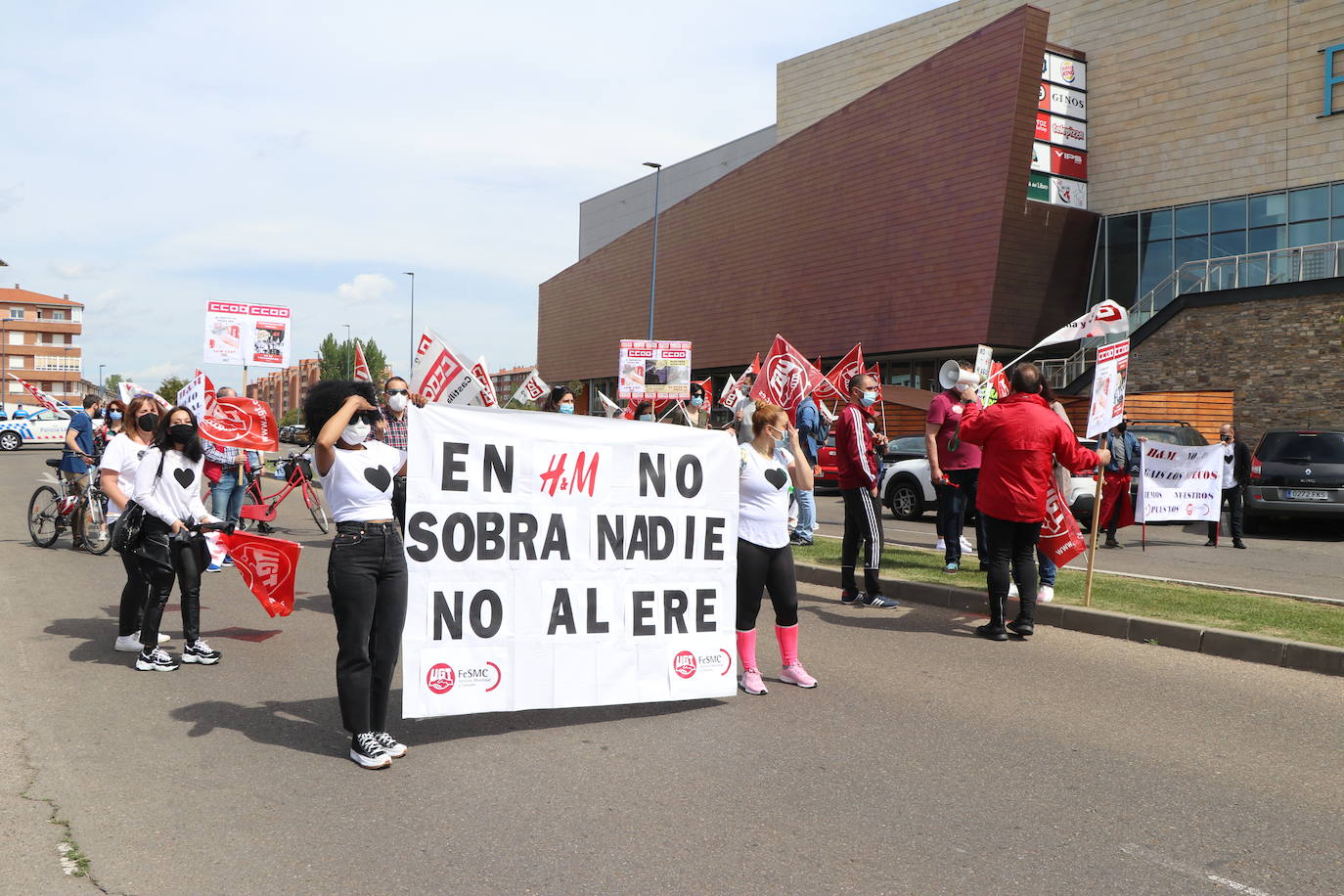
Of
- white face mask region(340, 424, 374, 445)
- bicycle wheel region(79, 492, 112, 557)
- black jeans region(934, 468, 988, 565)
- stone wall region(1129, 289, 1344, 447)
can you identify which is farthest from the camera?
stone wall region(1129, 289, 1344, 447)

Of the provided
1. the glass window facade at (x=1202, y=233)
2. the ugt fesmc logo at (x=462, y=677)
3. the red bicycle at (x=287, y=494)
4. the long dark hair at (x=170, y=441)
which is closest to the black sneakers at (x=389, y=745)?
the ugt fesmc logo at (x=462, y=677)

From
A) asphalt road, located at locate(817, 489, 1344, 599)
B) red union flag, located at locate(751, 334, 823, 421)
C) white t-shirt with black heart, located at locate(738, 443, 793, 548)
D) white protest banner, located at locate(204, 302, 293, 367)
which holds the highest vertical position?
white protest banner, located at locate(204, 302, 293, 367)

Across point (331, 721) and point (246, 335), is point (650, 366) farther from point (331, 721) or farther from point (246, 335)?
point (331, 721)

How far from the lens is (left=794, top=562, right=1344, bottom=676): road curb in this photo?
7188 mm

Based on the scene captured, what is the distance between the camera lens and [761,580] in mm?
6258

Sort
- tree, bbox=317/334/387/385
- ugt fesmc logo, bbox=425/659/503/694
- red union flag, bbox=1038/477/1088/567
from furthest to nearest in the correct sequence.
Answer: tree, bbox=317/334/387/385 → red union flag, bbox=1038/477/1088/567 → ugt fesmc logo, bbox=425/659/503/694

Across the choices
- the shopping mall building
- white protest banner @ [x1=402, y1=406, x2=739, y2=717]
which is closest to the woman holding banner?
white protest banner @ [x1=402, y1=406, x2=739, y2=717]

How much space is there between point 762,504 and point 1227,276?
1026 inches

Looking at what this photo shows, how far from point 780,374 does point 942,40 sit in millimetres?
32763

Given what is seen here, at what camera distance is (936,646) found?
7707mm

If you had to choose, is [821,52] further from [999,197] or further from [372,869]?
[372,869]

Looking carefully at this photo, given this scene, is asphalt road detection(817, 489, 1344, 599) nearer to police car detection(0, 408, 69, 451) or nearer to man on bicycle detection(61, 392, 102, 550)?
man on bicycle detection(61, 392, 102, 550)

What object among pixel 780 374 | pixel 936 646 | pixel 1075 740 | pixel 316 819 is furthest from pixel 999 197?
pixel 316 819

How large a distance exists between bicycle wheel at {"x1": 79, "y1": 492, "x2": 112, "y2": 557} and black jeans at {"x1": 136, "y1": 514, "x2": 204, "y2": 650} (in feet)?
20.1
